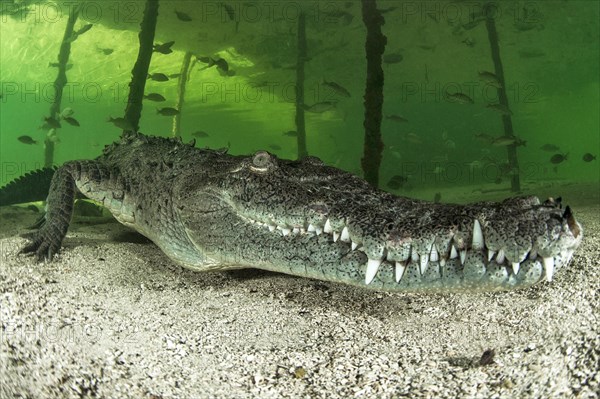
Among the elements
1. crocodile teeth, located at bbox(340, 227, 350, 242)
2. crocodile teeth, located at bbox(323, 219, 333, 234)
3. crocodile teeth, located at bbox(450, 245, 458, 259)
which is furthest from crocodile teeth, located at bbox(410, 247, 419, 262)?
crocodile teeth, located at bbox(323, 219, 333, 234)

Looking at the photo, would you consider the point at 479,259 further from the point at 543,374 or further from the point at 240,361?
the point at 240,361

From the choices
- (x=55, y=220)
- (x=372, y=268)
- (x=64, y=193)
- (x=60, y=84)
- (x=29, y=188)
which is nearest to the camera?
(x=372, y=268)

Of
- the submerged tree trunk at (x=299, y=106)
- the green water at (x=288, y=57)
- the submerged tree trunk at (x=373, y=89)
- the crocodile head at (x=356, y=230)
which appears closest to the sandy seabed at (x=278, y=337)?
the crocodile head at (x=356, y=230)

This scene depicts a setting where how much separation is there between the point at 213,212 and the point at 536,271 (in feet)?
6.50

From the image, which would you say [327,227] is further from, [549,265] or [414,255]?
[549,265]

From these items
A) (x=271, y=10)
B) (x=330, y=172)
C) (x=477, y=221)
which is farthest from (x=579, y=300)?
(x=271, y=10)

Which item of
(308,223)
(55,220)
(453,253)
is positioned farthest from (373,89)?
(453,253)

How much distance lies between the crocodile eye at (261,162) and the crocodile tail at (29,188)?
401cm

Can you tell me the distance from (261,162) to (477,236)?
1511 millimetres

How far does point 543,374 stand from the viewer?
200 cm

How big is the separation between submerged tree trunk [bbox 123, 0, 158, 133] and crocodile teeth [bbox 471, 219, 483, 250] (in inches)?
252

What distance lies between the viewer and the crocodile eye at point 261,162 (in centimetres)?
311

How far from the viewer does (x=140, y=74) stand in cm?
772

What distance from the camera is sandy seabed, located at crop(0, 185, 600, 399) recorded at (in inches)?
81.0
